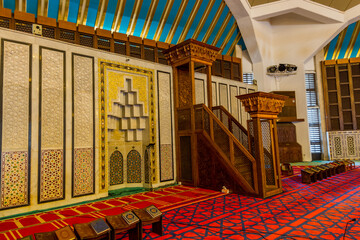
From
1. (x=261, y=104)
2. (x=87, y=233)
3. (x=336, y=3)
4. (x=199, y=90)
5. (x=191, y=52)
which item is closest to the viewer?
(x=87, y=233)

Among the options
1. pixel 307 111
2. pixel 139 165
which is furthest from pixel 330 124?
pixel 139 165

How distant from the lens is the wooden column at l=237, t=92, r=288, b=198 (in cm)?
423

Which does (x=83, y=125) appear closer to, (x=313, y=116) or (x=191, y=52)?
(x=191, y=52)

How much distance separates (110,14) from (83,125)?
11.7 ft

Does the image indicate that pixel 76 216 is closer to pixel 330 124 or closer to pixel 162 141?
pixel 162 141

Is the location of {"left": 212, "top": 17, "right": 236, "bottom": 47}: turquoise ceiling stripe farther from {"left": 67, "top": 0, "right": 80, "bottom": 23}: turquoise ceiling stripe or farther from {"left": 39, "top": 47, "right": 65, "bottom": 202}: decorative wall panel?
{"left": 39, "top": 47, "right": 65, "bottom": 202}: decorative wall panel

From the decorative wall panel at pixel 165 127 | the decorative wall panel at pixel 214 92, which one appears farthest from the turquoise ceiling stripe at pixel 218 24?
the decorative wall panel at pixel 165 127

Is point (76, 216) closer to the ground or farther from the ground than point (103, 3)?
closer to the ground

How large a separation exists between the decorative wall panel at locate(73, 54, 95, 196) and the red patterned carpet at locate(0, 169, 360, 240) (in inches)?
17.4

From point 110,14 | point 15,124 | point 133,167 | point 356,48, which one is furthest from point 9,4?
point 356,48

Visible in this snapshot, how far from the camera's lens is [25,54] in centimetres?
396

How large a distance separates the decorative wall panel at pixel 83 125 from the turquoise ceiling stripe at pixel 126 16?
2.69 metres

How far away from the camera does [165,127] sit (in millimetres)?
5645

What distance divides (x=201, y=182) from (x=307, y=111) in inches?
257
